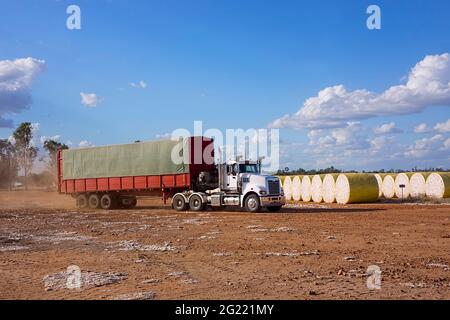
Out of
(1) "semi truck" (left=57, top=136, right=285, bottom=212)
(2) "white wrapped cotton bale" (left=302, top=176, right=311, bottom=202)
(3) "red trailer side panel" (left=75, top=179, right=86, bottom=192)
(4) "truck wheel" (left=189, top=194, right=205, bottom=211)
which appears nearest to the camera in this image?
(1) "semi truck" (left=57, top=136, right=285, bottom=212)

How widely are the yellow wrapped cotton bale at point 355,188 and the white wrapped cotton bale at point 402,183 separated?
177 inches

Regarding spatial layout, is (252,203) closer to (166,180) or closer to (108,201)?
(166,180)

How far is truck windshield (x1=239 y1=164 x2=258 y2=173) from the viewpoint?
2704cm

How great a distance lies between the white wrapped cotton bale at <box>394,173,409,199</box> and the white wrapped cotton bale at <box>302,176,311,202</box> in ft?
21.4

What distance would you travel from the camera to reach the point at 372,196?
32188 mm

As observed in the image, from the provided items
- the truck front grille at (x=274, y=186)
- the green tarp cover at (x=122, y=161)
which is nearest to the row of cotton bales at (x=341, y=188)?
the truck front grille at (x=274, y=186)

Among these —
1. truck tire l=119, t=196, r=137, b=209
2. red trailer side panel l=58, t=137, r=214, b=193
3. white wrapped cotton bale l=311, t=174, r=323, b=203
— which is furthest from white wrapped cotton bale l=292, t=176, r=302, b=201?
truck tire l=119, t=196, r=137, b=209

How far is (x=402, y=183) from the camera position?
1421 inches

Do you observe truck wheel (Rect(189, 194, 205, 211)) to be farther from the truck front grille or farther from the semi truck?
the truck front grille

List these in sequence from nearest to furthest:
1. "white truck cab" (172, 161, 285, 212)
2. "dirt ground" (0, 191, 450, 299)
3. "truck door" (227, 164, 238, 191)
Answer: "dirt ground" (0, 191, 450, 299), "white truck cab" (172, 161, 285, 212), "truck door" (227, 164, 238, 191)

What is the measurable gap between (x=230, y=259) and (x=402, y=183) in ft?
89.5

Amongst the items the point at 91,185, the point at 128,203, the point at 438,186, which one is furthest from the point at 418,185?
the point at 91,185

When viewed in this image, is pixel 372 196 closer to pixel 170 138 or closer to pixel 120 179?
pixel 170 138
